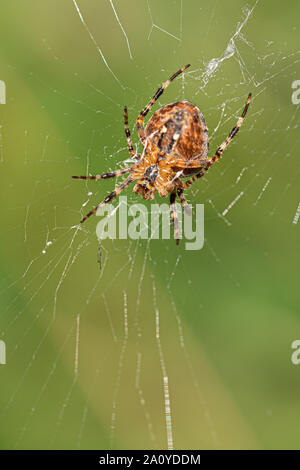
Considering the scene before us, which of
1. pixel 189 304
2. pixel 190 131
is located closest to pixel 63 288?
pixel 189 304

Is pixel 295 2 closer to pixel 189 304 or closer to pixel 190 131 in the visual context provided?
pixel 190 131

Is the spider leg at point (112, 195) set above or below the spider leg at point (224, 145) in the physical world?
below

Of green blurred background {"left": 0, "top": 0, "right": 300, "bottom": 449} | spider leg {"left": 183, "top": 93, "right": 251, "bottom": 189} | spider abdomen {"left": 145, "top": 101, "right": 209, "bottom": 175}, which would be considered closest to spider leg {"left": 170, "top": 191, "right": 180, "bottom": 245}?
spider leg {"left": 183, "top": 93, "right": 251, "bottom": 189}

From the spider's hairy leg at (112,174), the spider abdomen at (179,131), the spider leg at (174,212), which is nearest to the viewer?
the spider abdomen at (179,131)

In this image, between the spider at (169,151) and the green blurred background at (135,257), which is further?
the green blurred background at (135,257)

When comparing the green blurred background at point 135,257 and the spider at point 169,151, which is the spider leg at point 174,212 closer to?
the spider at point 169,151

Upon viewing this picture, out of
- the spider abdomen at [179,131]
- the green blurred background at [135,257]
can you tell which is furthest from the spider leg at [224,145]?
the green blurred background at [135,257]

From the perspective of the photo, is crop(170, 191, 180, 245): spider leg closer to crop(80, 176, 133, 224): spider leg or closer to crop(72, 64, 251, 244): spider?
crop(72, 64, 251, 244): spider
